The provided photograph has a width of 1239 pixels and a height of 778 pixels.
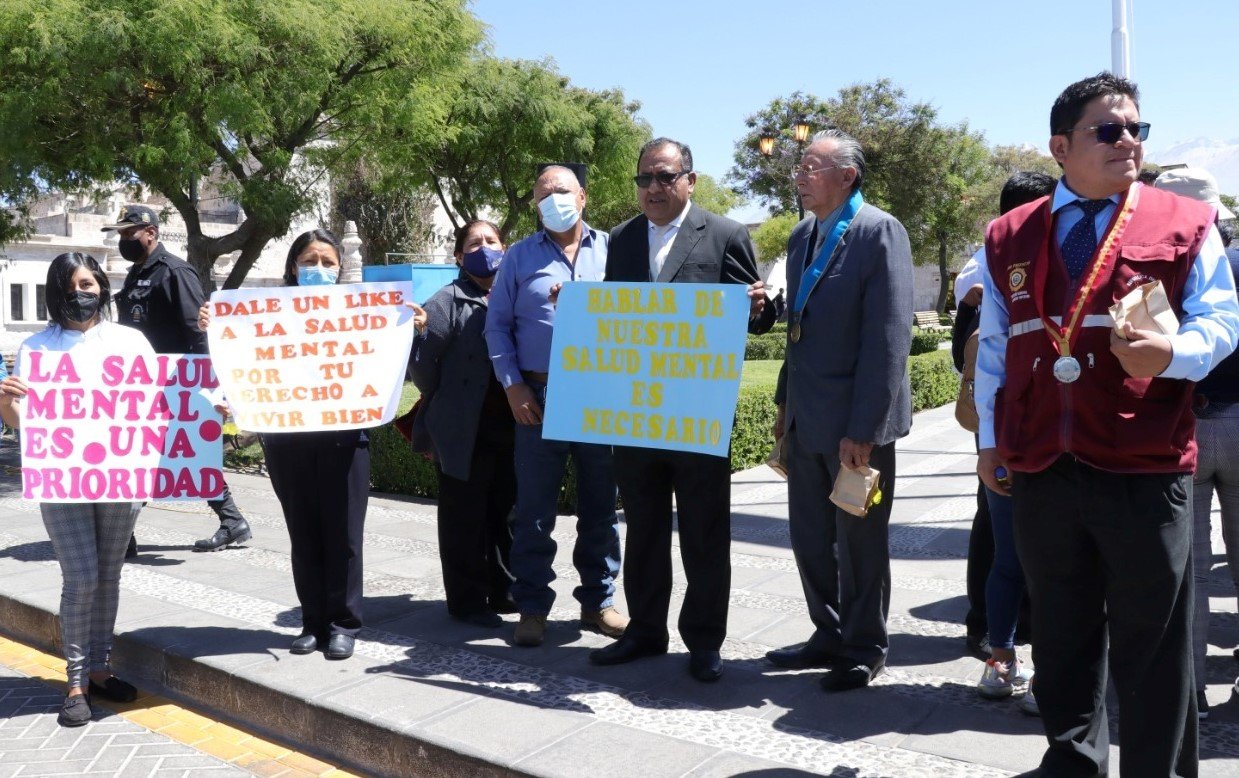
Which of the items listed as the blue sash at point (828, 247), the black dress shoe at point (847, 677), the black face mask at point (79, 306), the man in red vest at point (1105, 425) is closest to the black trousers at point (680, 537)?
the black dress shoe at point (847, 677)

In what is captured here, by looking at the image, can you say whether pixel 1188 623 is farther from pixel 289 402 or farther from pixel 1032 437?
pixel 289 402

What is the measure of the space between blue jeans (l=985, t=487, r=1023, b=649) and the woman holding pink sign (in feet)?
12.0

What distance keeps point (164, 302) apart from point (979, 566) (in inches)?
198

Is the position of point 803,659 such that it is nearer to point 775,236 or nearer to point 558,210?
point 558,210

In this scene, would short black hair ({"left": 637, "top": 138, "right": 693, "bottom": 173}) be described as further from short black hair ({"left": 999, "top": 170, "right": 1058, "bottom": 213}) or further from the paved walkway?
the paved walkway

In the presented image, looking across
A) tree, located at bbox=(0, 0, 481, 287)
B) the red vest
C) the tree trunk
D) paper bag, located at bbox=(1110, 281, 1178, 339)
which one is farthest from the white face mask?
→ the tree trunk

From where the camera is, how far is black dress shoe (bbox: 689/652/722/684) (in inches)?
165

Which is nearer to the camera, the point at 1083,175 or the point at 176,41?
the point at 1083,175

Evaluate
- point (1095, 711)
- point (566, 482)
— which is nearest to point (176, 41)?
point (566, 482)

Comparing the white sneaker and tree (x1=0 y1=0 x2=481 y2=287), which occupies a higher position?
tree (x1=0 y1=0 x2=481 y2=287)

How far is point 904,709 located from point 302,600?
2.70 meters

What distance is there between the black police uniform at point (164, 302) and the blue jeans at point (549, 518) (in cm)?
275

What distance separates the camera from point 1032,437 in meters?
2.85

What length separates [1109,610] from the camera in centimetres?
287
